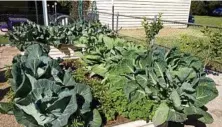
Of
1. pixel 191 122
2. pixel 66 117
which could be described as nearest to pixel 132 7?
pixel 191 122

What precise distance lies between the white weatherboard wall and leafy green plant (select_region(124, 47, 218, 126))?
1133 centimetres

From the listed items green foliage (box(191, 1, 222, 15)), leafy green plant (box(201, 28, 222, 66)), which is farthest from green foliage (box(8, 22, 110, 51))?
green foliage (box(191, 1, 222, 15))

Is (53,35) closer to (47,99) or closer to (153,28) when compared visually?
(153,28)

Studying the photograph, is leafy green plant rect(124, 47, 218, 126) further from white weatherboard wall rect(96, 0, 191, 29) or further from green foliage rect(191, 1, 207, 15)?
green foliage rect(191, 1, 207, 15)

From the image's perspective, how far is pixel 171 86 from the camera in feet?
11.1

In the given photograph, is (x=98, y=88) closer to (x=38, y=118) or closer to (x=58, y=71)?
(x=58, y=71)

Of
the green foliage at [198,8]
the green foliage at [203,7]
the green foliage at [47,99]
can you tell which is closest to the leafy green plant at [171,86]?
the green foliage at [47,99]

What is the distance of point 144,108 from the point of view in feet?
11.0

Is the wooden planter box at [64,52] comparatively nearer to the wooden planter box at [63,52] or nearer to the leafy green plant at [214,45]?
the wooden planter box at [63,52]

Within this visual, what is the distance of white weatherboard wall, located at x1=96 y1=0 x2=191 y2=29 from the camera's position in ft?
50.6

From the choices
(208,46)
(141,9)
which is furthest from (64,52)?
(141,9)

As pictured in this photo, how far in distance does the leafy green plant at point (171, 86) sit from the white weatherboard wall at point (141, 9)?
11.3 metres

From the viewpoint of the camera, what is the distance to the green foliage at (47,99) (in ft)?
9.08

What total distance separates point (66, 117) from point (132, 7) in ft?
45.7
